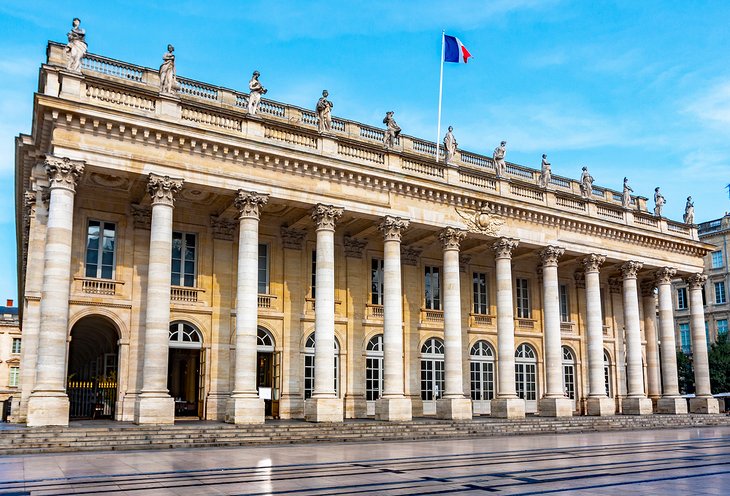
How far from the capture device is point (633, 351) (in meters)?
33.6

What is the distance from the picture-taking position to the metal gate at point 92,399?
24.6m

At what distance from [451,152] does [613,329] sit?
53.8 ft

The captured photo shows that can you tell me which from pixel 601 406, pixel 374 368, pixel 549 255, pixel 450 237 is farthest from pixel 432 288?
pixel 601 406

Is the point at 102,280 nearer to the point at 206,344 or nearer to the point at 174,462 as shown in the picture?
the point at 206,344

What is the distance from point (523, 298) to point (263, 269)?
14565mm

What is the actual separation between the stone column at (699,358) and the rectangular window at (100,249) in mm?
29498

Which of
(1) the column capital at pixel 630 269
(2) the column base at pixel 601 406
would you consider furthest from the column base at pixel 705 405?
(1) the column capital at pixel 630 269

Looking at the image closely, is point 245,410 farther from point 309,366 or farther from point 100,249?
point 100,249

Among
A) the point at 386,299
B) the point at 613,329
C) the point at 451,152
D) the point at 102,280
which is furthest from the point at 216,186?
the point at 613,329

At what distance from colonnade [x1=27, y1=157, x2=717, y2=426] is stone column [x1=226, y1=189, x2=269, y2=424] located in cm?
3

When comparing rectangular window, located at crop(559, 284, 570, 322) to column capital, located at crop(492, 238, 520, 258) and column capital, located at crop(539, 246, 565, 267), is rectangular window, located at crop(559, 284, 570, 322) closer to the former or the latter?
column capital, located at crop(539, 246, 565, 267)

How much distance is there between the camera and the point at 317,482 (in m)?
11.2

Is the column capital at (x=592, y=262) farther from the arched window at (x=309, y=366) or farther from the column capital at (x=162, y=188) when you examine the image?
the column capital at (x=162, y=188)

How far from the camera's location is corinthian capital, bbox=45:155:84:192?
20.4 meters
